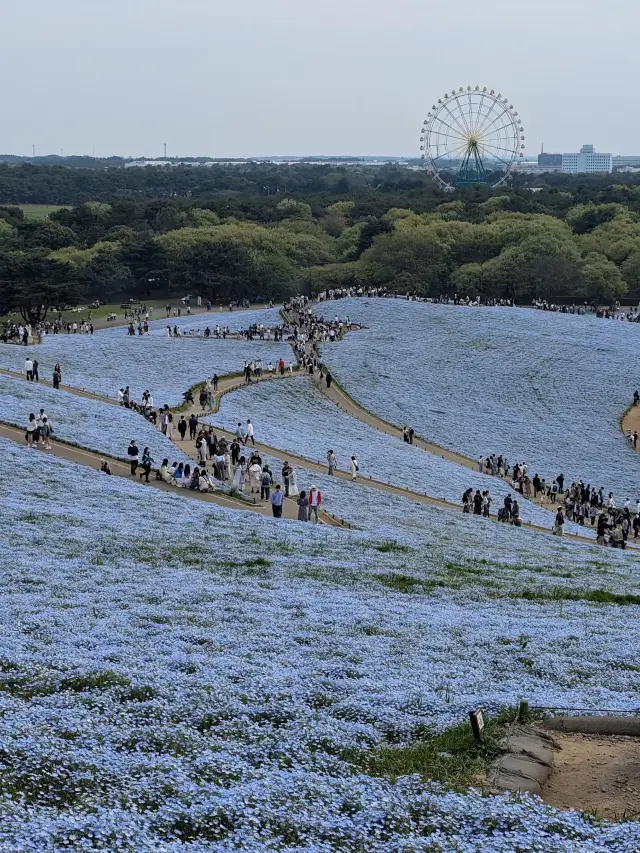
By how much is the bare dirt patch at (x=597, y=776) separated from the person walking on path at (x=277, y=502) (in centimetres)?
→ 1576

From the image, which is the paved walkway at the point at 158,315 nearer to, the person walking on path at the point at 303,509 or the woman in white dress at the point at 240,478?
the woman in white dress at the point at 240,478

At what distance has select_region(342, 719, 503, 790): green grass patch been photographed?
1147 cm

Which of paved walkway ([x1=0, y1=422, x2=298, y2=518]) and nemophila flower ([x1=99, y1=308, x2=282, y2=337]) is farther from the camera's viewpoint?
nemophila flower ([x1=99, y1=308, x2=282, y2=337])

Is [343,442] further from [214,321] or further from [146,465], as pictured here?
[214,321]

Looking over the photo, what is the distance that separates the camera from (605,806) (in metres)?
10.9

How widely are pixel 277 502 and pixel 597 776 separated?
17113mm

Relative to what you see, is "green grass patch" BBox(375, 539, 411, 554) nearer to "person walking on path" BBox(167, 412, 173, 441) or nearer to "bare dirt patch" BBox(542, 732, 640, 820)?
"bare dirt patch" BBox(542, 732, 640, 820)

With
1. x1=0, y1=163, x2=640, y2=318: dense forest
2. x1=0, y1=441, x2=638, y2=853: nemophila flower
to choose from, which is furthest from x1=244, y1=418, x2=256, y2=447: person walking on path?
x1=0, y1=163, x2=640, y2=318: dense forest

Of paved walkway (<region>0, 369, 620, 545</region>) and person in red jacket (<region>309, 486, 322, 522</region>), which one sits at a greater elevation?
person in red jacket (<region>309, 486, 322, 522</region>)

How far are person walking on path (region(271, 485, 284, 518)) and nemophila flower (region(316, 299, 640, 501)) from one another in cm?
1806

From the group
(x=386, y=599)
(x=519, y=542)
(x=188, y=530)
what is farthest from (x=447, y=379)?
(x=386, y=599)

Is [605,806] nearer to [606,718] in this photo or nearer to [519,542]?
[606,718]

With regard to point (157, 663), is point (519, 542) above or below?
below

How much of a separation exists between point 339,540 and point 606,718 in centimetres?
1257
